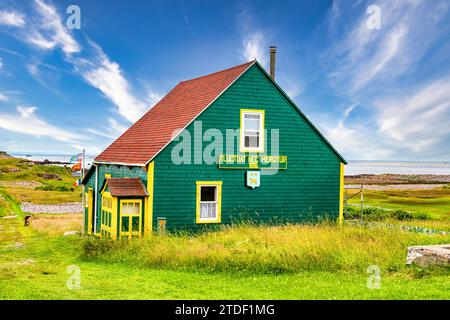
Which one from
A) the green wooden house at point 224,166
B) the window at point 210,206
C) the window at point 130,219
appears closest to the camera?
the window at point 130,219

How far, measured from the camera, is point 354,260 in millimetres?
15094

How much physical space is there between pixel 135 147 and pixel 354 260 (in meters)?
13.0

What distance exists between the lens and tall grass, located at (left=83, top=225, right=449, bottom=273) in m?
15.1

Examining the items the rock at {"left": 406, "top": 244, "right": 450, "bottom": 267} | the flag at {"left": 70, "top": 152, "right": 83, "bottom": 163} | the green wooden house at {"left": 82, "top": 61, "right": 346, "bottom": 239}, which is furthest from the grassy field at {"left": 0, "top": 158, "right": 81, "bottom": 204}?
the rock at {"left": 406, "top": 244, "right": 450, "bottom": 267}

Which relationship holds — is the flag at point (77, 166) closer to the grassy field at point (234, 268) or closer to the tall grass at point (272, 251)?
the grassy field at point (234, 268)

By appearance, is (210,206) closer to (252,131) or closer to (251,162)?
(251,162)

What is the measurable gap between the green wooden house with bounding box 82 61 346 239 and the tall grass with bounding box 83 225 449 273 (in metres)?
2.26

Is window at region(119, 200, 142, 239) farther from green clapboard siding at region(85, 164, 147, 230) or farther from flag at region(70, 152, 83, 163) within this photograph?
flag at region(70, 152, 83, 163)

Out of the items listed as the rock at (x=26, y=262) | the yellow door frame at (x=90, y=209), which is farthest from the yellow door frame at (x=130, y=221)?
the yellow door frame at (x=90, y=209)

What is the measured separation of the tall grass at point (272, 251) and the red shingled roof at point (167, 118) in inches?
184

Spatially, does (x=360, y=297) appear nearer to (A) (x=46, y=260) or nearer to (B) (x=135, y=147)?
(A) (x=46, y=260)

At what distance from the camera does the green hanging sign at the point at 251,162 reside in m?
23.1
